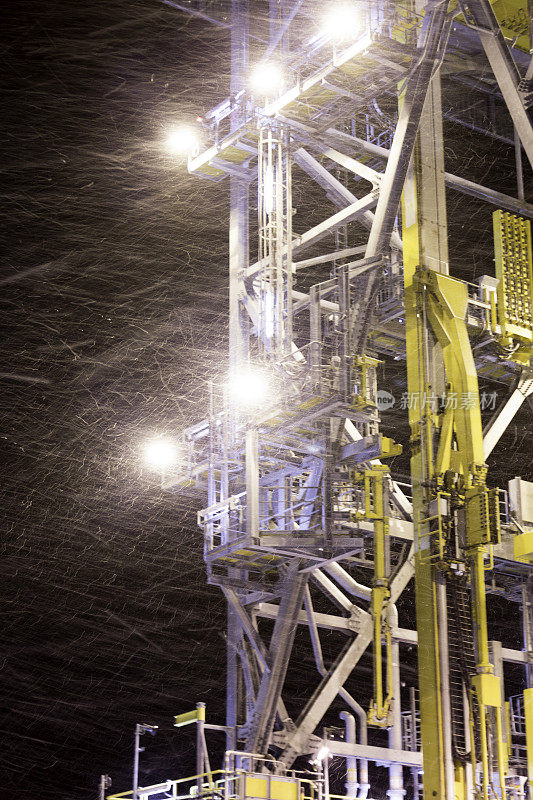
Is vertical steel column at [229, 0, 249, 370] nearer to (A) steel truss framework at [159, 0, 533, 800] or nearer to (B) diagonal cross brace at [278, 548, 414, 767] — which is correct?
(A) steel truss framework at [159, 0, 533, 800]

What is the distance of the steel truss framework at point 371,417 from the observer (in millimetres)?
22500

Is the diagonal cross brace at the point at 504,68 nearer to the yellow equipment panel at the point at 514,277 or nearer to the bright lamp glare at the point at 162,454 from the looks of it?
the yellow equipment panel at the point at 514,277

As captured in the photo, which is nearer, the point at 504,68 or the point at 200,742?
the point at 200,742

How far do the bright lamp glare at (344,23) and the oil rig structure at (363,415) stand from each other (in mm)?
28

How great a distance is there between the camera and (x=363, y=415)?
24.5 metres

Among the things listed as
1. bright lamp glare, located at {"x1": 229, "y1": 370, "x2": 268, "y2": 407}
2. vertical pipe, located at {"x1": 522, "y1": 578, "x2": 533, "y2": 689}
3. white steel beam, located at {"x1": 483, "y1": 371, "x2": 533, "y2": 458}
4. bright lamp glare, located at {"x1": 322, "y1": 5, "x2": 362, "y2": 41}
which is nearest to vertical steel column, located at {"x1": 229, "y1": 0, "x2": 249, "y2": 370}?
bright lamp glare, located at {"x1": 229, "y1": 370, "x2": 268, "y2": 407}

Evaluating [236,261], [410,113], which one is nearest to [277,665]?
[236,261]

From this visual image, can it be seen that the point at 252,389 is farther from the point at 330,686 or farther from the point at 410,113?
the point at 330,686

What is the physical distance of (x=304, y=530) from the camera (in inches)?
968

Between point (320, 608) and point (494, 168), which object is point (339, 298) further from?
point (320, 608)

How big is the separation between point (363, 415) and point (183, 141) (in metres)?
8.72

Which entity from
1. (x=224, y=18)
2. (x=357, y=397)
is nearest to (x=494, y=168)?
(x=224, y=18)

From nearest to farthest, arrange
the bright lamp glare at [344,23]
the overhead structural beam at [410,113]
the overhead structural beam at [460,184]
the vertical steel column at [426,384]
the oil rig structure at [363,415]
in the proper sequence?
1. the vertical steel column at [426,384]
2. the oil rig structure at [363,415]
3. the bright lamp glare at [344,23]
4. the overhead structural beam at [410,113]
5. the overhead structural beam at [460,184]

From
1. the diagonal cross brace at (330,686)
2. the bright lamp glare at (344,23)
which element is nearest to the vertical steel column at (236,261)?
the diagonal cross brace at (330,686)
